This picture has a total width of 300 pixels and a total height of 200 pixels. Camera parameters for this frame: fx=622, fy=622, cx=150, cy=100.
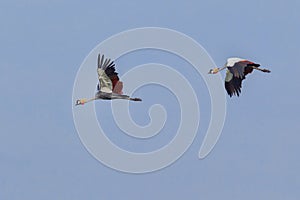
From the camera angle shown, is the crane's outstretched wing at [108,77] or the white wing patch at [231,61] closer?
the crane's outstretched wing at [108,77]

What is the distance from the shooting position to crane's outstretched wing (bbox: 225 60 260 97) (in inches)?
307

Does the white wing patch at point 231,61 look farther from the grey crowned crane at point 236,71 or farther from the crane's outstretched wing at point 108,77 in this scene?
the crane's outstretched wing at point 108,77

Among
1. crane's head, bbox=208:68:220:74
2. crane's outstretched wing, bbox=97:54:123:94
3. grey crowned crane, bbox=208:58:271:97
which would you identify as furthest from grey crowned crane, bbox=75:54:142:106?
grey crowned crane, bbox=208:58:271:97

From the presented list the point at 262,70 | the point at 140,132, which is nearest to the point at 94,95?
the point at 140,132

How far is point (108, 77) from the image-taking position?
7.52m

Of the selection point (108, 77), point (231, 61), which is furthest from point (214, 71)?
point (108, 77)

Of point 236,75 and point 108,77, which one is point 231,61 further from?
point 108,77

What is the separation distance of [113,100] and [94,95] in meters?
0.25

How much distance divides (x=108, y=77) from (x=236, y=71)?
163 centimetres

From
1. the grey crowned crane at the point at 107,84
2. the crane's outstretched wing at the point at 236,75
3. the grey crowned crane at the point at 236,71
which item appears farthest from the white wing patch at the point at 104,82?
the crane's outstretched wing at the point at 236,75

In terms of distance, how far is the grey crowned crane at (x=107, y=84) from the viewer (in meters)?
7.46

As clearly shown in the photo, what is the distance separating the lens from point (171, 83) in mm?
7691

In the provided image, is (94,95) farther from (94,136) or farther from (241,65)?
(241,65)

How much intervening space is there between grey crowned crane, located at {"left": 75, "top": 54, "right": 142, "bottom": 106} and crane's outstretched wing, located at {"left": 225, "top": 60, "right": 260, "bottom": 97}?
45.9 inches
